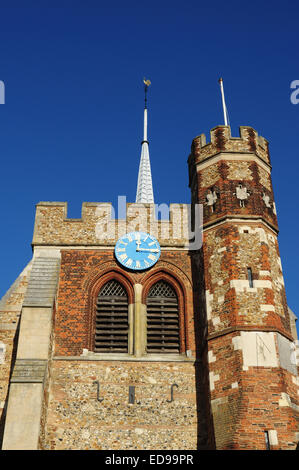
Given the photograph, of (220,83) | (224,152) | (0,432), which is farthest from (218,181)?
(0,432)

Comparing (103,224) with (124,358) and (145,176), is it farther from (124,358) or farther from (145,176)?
(145,176)

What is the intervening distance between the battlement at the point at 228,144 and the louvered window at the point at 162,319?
478 cm

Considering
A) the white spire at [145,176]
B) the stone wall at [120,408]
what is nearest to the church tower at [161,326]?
the stone wall at [120,408]

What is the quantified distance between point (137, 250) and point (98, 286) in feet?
5.98

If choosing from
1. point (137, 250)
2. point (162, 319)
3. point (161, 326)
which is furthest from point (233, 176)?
point (161, 326)

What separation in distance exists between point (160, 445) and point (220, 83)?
13950 mm

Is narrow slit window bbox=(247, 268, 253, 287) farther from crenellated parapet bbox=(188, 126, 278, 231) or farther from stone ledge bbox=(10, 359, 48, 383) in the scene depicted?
stone ledge bbox=(10, 359, 48, 383)

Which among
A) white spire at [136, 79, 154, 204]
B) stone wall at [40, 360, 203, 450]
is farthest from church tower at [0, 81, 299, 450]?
white spire at [136, 79, 154, 204]

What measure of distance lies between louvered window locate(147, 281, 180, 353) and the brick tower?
1.16 meters

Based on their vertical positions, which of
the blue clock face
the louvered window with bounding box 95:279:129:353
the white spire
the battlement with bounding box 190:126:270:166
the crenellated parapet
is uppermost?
the white spire

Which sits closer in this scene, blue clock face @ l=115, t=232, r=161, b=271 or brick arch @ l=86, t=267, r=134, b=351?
brick arch @ l=86, t=267, r=134, b=351

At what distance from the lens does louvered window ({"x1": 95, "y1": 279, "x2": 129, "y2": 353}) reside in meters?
18.8

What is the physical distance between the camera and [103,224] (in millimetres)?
20875
